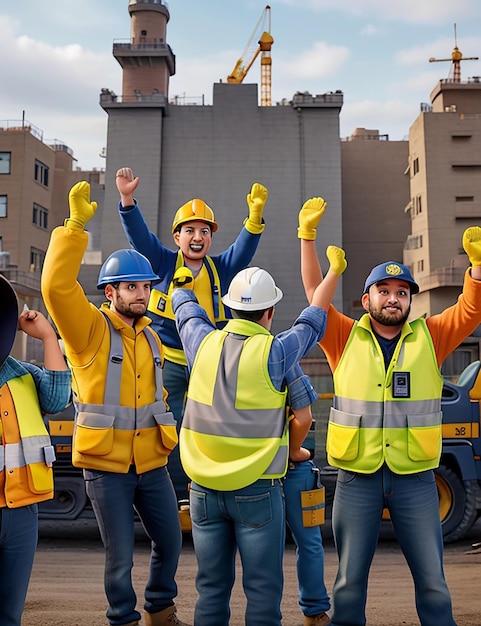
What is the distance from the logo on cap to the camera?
442cm

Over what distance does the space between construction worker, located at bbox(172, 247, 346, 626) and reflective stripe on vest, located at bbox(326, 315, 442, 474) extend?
0.67m

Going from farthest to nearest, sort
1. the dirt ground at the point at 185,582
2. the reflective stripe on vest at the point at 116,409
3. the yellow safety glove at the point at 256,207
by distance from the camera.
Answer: the yellow safety glove at the point at 256,207 < the dirt ground at the point at 185,582 < the reflective stripe on vest at the point at 116,409

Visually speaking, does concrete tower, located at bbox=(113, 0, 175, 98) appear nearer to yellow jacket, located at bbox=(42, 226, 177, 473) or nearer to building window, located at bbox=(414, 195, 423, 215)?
building window, located at bbox=(414, 195, 423, 215)

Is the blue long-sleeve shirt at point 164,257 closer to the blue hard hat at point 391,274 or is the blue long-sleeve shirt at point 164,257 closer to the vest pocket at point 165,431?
the vest pocket at point 165,431

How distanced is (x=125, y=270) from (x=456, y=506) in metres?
6.46

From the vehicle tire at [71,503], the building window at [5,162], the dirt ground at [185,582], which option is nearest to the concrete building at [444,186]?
the building window at [5,162]

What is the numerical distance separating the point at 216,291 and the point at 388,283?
194 centimetres

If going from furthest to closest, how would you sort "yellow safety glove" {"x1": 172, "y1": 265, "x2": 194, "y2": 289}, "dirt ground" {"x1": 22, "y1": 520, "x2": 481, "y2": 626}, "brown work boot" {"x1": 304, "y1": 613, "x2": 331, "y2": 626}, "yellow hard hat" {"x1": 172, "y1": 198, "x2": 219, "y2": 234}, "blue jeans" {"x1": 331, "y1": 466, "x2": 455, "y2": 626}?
1. "yellow hard hat" {"x1": 172, "y1": 198, "x2": 219, "y2": 234}
2. "dirt ground" {"x1": 22, "y1": 520, "x2": 481, "y2": 626}
3. "yellow safety glove" {"x1": 172, "y1": 265, "x2": 194, "y2": 289}
4. "brown work boot" {"x1": 304, "y1": 613, "x2": 331, "y2": 626}
5. "blue jeans" {"x1": 331, "y1": 466, "x2": 455, "y2": 626}

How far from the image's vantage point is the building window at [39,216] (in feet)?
163

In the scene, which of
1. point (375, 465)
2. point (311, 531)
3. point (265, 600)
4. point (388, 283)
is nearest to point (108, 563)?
point (265, 600)

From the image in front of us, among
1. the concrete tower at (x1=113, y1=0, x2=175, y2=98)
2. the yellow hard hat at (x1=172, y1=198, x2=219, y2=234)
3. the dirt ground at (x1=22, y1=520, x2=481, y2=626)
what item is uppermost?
the concrete tower at (x1=113, y1=0, x2=175, y2=98)

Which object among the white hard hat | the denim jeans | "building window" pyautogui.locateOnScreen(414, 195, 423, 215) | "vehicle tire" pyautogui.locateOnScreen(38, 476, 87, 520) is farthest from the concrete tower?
the denim jeans

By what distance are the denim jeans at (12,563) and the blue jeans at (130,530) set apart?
833mm

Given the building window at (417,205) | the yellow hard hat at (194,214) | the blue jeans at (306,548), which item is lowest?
the blue jeans at (306,548)
